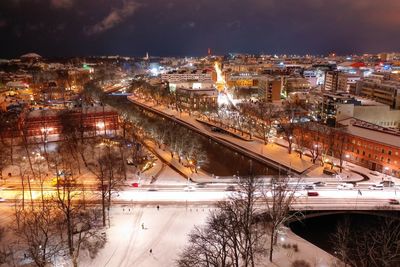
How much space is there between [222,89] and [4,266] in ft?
210

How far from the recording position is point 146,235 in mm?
17812

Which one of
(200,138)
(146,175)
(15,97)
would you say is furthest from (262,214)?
(15,97)

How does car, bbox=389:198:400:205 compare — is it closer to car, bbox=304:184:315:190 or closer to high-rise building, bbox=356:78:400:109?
car, bbox=304:184:315:190

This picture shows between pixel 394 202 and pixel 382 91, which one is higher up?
pixel 382 91

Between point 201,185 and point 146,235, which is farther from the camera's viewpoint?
point 201,185

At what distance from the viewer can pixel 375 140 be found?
2786 cm

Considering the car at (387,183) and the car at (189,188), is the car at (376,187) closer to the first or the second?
the car at (387,183)

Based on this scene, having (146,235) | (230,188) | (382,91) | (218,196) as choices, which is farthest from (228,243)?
(382,91)

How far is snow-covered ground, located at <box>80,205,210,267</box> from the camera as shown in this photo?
1575 centimetres

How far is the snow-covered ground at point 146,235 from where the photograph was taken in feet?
51.7

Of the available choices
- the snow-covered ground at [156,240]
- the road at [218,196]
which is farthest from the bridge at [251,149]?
the snow-covered ground at [156,240]

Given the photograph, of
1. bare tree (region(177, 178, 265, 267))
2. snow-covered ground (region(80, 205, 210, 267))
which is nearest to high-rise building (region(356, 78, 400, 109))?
bare tree (region(177, 178, 265, 267))

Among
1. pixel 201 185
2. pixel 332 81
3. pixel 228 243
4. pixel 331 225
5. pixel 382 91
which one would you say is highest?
pixel 332 81

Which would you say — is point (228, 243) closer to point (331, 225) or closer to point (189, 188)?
point (189, 188)
